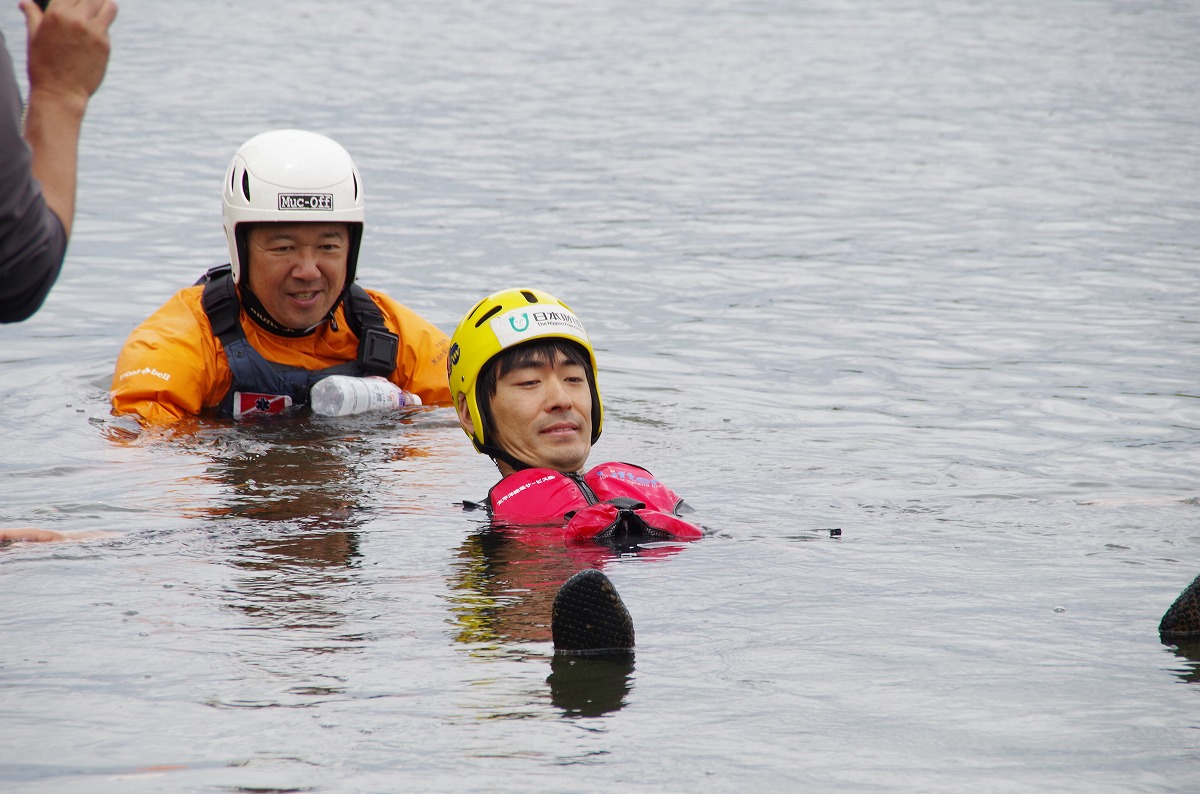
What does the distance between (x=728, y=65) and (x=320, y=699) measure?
27372 millimetres

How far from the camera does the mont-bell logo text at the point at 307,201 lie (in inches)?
359

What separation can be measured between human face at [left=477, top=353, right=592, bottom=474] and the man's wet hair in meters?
0.02

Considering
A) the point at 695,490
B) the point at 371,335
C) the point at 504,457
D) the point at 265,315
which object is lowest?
the point at 695,490

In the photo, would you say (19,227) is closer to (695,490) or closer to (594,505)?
(594,505)

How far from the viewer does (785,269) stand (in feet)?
48.0

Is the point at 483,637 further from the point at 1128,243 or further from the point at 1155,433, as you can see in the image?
the point at 1128,243

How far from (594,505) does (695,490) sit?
1.50 metres

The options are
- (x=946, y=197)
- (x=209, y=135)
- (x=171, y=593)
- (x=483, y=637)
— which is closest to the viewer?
(x=483, y=637)

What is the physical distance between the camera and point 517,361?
23.6ft

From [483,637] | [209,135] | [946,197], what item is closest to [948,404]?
[483,637]

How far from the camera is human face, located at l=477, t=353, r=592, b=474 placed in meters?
7.06

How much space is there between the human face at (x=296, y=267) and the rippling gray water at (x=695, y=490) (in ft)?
2.30

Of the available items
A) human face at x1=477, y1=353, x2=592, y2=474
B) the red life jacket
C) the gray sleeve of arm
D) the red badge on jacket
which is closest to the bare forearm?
the gray sleeve of arm

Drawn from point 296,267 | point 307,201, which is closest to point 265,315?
point 296,267
